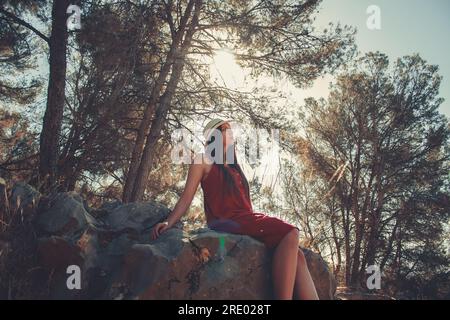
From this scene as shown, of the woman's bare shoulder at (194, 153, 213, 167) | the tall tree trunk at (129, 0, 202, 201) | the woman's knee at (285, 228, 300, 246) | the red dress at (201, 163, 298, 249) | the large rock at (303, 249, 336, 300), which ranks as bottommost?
the large rock at (303, 249, 336, 300)

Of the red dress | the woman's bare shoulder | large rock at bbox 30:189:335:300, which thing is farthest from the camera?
A: the woman's bare shoulder

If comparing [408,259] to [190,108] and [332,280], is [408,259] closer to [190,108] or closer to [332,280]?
[190,108]

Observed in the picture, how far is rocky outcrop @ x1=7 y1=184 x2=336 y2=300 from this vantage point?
2508 millimetres

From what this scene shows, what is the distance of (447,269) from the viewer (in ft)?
36.8

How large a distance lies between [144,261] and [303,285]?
1145 mm

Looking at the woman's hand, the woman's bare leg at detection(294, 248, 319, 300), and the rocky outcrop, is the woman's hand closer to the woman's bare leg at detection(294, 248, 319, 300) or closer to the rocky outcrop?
the rocky outcrop

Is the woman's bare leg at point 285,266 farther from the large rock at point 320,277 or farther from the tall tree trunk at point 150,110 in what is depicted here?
the tall tree trunk at point 150,110

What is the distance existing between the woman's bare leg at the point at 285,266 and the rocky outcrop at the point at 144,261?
0.13m

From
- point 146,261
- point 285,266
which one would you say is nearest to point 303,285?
point 285,266

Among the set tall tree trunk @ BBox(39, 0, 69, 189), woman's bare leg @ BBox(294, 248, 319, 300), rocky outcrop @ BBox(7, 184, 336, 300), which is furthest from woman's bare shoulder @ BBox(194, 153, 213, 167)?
tall tree trunk @ BBox(39, 0, 69, 189)

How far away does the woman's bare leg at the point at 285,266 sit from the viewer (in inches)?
101

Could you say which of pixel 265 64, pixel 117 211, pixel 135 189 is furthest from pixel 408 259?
pixel 117 211

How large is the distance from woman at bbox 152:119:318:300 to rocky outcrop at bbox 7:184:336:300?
0.11m

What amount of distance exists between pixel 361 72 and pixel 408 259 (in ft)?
19.6
